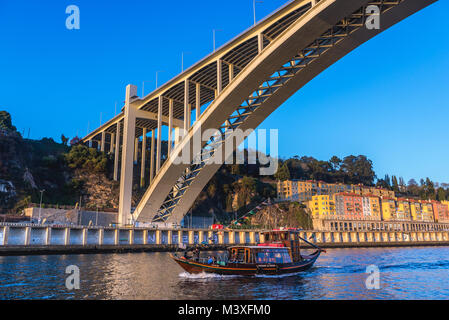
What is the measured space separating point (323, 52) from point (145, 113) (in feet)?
82.0

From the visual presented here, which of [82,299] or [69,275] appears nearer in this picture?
[82,299]

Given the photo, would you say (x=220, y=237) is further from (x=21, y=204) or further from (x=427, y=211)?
(x=427, y=211)

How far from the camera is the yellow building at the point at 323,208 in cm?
7769

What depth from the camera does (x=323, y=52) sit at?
26.8 metres

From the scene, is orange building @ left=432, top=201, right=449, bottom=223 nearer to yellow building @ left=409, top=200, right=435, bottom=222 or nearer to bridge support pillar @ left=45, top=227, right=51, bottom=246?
yellow building @ left=409, top=200, right=435, bottom=222

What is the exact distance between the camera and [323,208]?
257ft

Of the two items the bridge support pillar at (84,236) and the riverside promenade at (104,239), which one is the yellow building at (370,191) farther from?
the bridge support pillar at (84,236)

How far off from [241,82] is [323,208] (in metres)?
55.7

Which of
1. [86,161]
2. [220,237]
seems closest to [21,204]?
[86,161]
